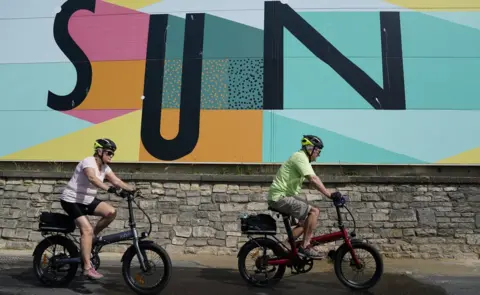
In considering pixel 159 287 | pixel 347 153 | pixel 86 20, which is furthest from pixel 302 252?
pixel 86 20

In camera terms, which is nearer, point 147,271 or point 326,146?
point 147,271

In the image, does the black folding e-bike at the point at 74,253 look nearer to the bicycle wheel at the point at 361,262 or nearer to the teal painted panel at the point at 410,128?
the bicycle wheel at the point at 361,262

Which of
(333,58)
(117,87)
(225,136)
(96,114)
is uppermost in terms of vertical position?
(333,58)

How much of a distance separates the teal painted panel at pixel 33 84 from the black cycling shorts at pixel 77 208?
16.8 feet

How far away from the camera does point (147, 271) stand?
4238 millimetres

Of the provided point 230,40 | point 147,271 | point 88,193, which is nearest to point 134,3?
point 230,40

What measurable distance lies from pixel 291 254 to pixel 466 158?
5279 millimetres

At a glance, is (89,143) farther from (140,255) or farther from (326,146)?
(326,146)

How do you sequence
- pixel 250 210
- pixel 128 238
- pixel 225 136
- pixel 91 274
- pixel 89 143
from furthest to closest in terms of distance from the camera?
pixel 89 143 < pixel 225 136 < pixel 250 210 < pixel 128 238 < pixel 91 274

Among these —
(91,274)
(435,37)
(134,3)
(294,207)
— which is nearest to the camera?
(91,274)

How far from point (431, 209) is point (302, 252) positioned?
4219mm

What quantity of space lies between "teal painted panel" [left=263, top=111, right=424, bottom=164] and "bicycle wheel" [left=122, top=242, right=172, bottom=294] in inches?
166

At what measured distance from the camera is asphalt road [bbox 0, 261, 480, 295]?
448cm

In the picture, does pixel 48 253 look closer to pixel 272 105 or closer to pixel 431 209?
pixel 272 105
